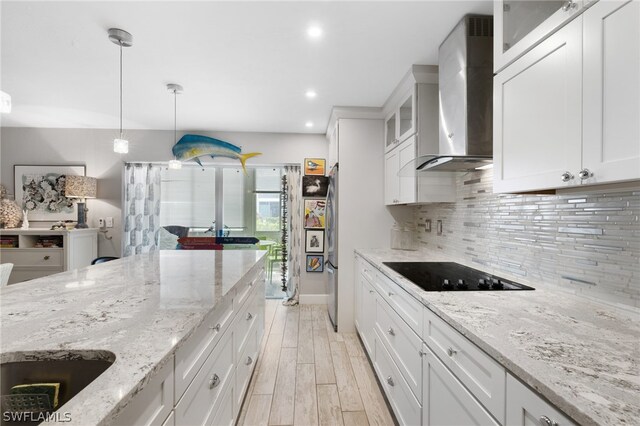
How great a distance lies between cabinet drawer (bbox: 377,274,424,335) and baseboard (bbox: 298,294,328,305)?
217cm

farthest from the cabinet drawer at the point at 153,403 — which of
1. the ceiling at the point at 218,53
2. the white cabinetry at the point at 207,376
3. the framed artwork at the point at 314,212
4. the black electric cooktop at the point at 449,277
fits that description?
the framed artwork at the point at 314,212

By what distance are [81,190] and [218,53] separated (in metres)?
3.13

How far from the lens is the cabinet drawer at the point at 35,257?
361 centimetres

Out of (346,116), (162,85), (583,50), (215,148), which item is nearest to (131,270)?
(162,85)

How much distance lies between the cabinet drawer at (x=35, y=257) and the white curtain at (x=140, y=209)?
2.30 ft

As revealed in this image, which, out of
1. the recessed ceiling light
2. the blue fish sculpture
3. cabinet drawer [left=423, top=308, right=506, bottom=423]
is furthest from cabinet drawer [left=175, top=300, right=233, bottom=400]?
the blue fish sculpture

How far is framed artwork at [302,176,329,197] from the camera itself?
13.3 ft

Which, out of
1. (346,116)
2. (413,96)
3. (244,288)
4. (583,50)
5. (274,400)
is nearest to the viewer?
(583,50)

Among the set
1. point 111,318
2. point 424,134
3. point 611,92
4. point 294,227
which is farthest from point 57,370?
point 294,227

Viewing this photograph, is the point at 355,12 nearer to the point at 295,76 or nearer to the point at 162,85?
the point at 295,76

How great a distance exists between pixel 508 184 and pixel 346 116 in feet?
7.20

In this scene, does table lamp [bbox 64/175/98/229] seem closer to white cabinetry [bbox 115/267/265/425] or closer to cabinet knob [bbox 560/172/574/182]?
white cabinetry [bbox 115/267/265/425]

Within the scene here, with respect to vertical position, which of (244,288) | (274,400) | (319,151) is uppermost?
(319,151)

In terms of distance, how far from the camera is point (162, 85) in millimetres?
2717
